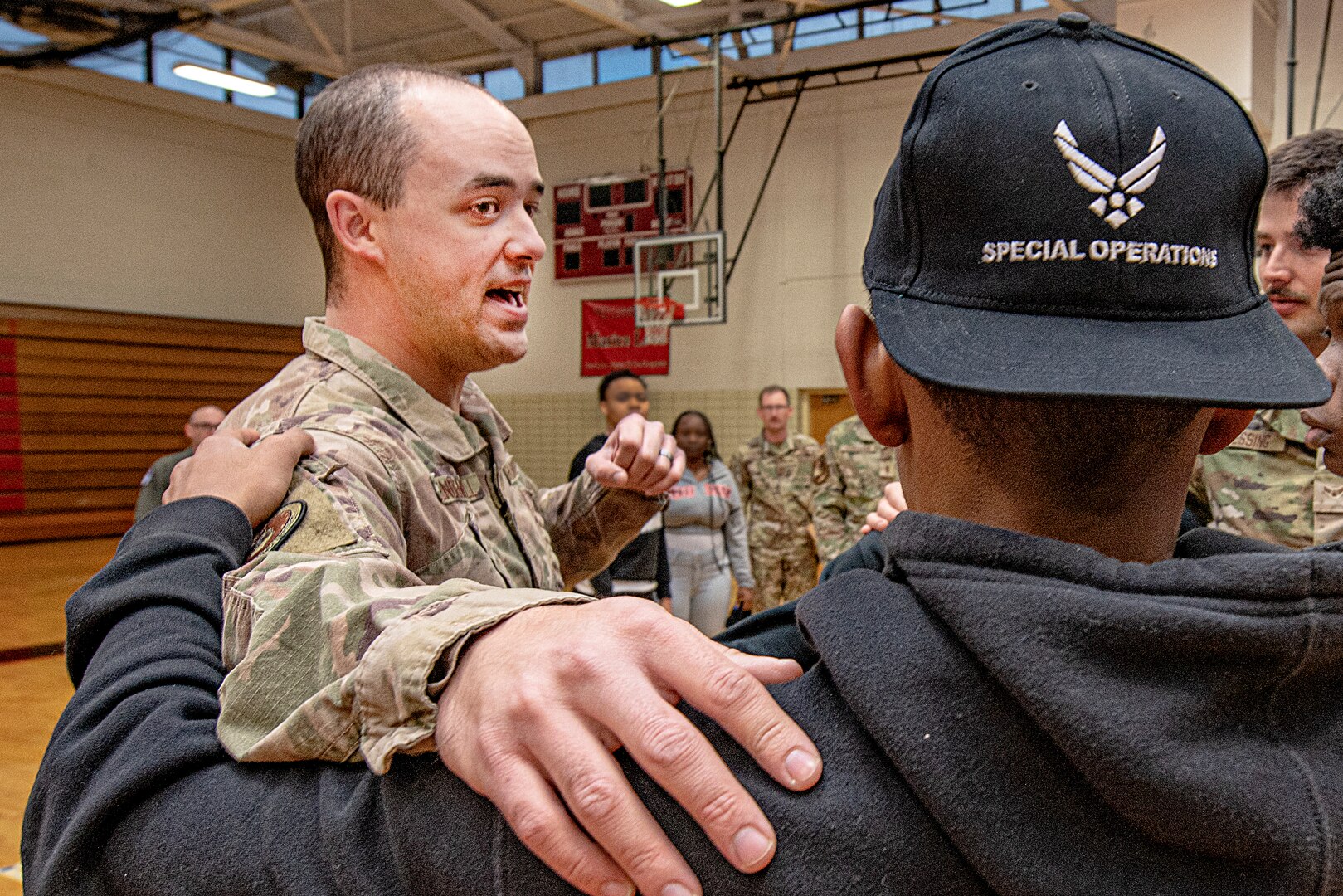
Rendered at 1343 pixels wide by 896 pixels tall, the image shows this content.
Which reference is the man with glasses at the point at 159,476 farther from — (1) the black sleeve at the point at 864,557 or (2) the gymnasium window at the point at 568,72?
(2) the gymnasium window at the point at 568,72

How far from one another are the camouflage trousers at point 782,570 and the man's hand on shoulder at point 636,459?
550 centimetres

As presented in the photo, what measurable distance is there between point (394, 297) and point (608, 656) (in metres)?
0.99

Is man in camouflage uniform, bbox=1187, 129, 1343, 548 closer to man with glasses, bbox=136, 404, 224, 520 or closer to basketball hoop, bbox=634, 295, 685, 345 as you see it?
man with glasses, bbox=136, 404, 224, 520

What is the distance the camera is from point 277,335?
14.4 metres

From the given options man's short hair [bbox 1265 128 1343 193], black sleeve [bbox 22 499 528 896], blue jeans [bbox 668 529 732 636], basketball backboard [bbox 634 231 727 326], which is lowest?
blue jeans [bbox 668 529 732 636]

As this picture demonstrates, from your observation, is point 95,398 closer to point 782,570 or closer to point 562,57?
point 562,57

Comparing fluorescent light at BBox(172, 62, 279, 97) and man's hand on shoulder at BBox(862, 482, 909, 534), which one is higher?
fluorescent light at BBox(172, 62, 279, 97)

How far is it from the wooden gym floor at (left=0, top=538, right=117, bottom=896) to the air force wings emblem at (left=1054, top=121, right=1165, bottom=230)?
2.45 meters

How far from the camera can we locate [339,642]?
0.87 metres

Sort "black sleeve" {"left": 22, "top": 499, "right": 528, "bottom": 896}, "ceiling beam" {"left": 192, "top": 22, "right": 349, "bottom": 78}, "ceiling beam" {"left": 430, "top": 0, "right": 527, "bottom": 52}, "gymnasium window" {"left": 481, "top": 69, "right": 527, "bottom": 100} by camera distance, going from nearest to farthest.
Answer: "black sleeve" {"left": 22, "top": 499, "right": 528, "bottom": 896} < "ceiling beam" {"left": 192, "top": 22, "right": 349, "bottom": 78} < "ceiling beam" {"left": 430, "top": 0, "right": 527, "bottom": 52} < "gymnasium window" {"left": 481, "top": 69, "right": 527, "bottom": 100}

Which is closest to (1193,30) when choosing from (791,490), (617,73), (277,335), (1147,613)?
(791,490)

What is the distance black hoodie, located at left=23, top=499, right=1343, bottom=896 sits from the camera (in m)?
0.61

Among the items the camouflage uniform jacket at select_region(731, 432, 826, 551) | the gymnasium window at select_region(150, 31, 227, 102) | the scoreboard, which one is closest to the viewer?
the camouflage uniform jacket at select_region(731, 432, 826, 551)

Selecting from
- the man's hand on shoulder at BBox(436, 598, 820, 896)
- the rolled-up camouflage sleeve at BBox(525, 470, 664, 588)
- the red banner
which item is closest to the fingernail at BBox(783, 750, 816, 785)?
the man's hand on shoulder at BBox(436, 598, 820, 896)
